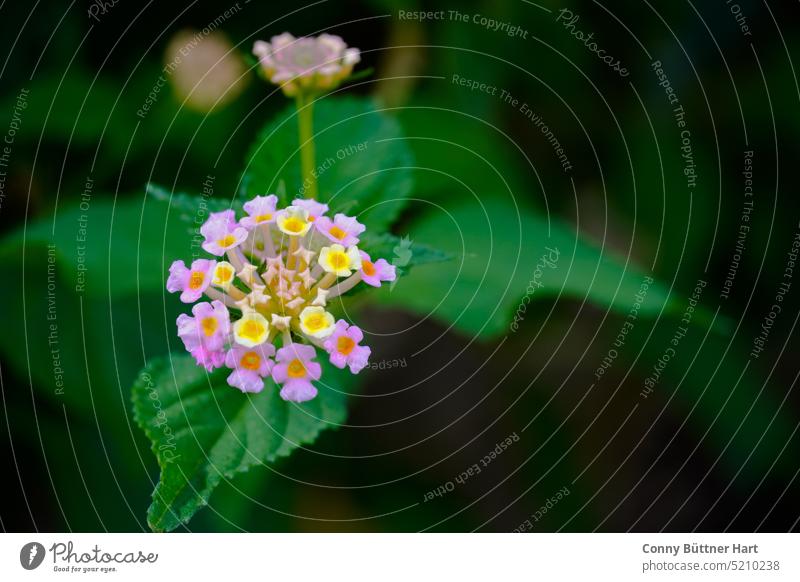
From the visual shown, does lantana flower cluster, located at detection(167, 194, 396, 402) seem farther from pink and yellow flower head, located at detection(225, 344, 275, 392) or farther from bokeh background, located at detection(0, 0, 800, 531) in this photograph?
bokeh background, located at detection(0, 0, 800, 531)

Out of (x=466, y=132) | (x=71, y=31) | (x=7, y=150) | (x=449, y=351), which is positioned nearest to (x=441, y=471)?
(x=449, y=351)

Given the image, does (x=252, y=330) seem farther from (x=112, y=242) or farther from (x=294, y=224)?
(x=112, y=242)

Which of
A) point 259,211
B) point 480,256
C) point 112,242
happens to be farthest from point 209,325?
point 480,256

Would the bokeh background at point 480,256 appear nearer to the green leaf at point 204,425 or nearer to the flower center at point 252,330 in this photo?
the green leaf at point 204,425

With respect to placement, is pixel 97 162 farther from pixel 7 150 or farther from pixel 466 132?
pixel 466 132
